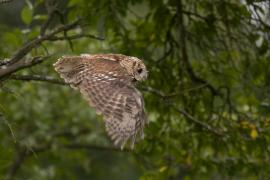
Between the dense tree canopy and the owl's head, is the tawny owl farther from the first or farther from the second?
the dense tree canopy

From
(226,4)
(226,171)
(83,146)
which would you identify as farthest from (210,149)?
(83,146)

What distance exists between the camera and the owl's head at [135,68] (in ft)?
14.0

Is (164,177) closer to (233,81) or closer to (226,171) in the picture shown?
(226,171)

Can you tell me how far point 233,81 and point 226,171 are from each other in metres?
0.72

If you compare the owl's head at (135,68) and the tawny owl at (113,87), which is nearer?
the tawny owl at (113,87)

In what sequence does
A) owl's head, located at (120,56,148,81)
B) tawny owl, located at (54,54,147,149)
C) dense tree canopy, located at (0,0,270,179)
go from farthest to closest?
dense tree canopy, located at (0,0,270,179), owl's head, located at (120,56,148,81), tawny owl, located at (54,54,147,149)

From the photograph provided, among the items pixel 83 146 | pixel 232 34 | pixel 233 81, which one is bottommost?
pixel 83 146

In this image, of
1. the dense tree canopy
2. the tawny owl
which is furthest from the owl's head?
the dense tree canopy

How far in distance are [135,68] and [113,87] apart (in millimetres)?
438

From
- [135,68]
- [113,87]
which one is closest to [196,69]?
[135,68]

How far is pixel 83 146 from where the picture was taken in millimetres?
9750

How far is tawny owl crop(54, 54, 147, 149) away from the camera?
12.2ft

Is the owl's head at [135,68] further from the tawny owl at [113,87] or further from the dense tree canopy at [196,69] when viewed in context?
the dense tree canopy at [196,69]

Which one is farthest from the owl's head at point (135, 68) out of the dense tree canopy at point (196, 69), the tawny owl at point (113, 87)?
the dense tree canopy at point (196, 69)
